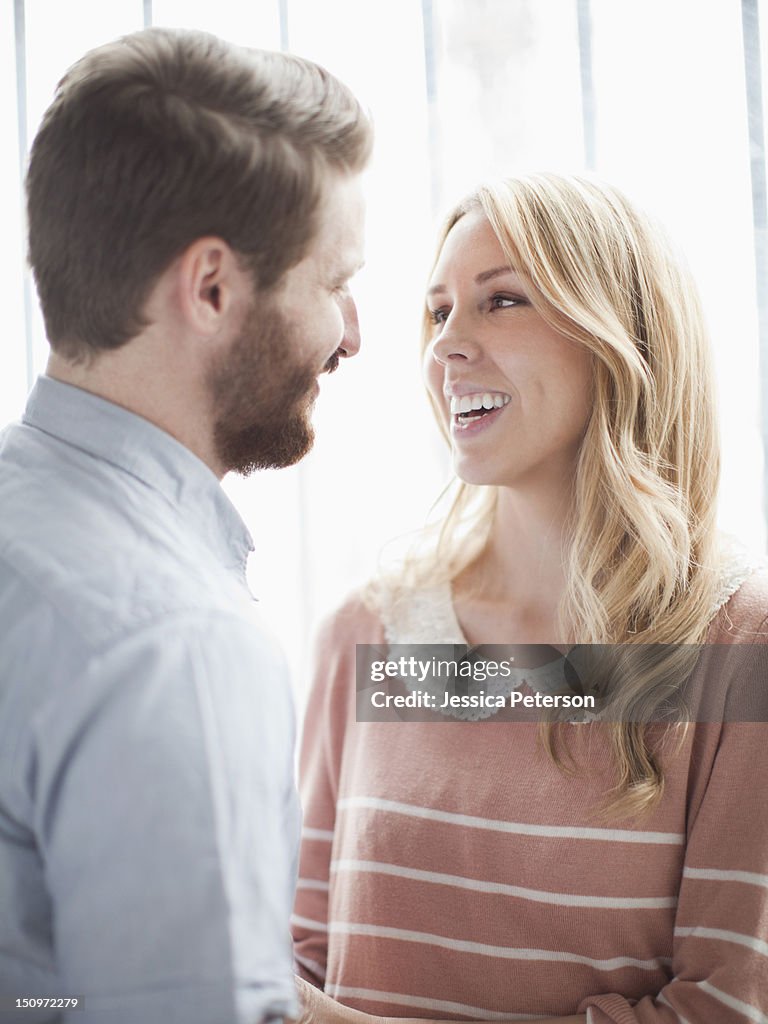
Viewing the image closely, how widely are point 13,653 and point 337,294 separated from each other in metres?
0.41

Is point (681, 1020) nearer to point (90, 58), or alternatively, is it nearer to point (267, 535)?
point (267, 535)

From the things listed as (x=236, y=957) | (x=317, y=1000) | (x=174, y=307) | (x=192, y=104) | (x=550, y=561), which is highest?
(x=192, y=104)

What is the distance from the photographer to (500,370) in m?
1.11

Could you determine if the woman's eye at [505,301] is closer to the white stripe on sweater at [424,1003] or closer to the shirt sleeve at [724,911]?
the shirt sleeve at [724,911]

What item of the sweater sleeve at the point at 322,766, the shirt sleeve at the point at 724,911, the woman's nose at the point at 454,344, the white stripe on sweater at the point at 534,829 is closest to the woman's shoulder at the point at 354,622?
the sweater sleeve at the point at 322,766

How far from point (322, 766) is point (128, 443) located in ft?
2.23

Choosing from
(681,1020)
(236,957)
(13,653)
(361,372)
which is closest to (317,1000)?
(681,1020)

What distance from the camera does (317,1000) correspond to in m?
0.99

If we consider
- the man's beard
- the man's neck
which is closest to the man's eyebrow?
the man's beard

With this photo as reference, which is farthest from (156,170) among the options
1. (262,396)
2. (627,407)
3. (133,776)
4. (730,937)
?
(730,937)

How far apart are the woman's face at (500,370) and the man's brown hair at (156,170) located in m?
0.44

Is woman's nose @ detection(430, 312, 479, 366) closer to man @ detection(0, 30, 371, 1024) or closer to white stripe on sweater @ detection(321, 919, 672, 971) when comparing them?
man @ detection(0, 30, 371, 1024)

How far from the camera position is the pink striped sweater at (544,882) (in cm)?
92

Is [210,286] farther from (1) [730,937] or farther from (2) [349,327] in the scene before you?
(1) [730,937]
